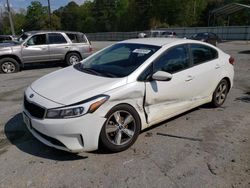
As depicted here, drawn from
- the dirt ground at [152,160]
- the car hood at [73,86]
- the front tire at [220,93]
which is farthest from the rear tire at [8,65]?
the front tire at [220,93]

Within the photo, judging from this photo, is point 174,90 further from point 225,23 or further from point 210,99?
point 225,23

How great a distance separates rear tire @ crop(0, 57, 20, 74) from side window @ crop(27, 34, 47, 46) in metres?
0.98

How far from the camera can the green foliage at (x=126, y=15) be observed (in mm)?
59062

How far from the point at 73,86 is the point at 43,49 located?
321 inches

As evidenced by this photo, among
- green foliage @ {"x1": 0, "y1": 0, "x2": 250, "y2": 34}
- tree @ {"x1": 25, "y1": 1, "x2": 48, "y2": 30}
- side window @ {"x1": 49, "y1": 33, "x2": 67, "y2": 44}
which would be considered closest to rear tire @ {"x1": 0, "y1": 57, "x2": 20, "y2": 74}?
side window @ {"x1": 49, "y1": 33, "x2": 67, "y2": 44}

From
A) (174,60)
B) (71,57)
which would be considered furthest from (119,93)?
(71,57)

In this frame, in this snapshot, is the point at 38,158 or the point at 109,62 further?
the point at 109,62

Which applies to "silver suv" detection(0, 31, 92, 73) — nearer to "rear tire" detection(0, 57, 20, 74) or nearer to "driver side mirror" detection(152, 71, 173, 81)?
"rear tire" detection(0, 57, 20, 74)

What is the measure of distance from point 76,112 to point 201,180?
1.73 metres

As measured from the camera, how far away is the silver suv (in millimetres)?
10859

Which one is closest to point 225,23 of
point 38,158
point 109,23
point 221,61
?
point 109,23

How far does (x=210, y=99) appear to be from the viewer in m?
5.52

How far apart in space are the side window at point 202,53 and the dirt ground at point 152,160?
1115 mm

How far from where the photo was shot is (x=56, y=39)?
460 inches
